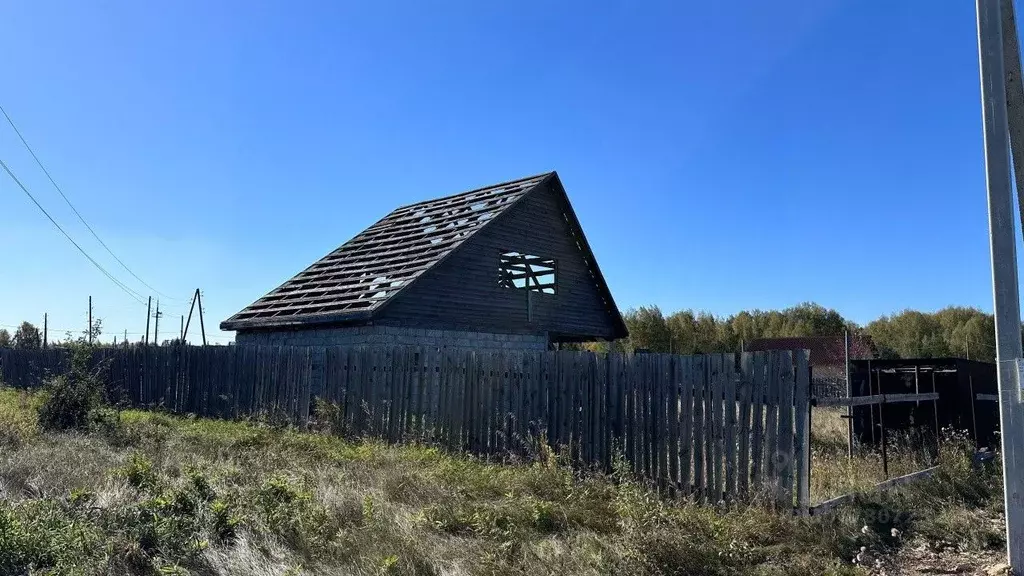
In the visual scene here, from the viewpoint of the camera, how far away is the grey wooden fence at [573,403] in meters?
6.77

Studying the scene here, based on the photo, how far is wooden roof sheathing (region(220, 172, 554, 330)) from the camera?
49.8 ft

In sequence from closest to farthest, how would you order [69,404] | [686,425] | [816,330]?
[686,425], [69,404], [816,330]

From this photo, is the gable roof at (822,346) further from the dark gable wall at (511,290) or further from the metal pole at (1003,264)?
the metal pole at (1003,264)

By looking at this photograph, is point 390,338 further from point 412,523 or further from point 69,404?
point 412,523

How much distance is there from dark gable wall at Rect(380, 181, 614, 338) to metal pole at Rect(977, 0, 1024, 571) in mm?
10966

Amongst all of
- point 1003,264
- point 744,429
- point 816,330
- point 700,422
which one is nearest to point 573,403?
point 700,422

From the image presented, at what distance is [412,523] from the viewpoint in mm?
5656

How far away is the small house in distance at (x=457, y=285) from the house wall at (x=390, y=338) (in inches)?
1.0

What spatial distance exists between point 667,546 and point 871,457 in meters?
5.44

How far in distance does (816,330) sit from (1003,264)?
2414 inches

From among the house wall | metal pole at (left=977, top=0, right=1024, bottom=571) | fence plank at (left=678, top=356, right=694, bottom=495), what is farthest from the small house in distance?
metal pole at (left=977, top=0, right=1024, bottom=571)

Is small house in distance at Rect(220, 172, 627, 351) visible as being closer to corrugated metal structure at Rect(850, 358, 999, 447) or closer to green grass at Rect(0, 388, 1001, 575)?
green grass at Rect(0, 388, 1001, 575)

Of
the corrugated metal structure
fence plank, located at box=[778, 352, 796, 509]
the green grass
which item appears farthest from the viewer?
the corrugated metal structure

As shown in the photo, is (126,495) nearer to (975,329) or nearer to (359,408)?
(359,408)
